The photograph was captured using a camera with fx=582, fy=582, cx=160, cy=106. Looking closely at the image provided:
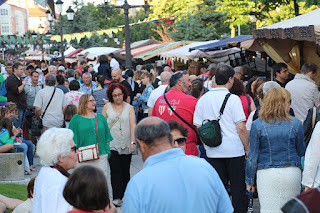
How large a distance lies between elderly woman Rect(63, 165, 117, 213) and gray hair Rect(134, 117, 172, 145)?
38cm

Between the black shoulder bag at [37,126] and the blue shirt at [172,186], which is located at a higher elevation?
the blue shirt at [172,186]

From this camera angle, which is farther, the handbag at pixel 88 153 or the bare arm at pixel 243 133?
the handbag at pixel 88 153

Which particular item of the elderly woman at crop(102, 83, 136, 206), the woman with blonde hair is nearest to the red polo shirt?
the woman with blonde hair

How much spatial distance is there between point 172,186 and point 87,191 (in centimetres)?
50

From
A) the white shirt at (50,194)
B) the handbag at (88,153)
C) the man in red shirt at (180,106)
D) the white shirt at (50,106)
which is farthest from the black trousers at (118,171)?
the white shirt at (50,194)

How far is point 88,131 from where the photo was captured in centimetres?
802

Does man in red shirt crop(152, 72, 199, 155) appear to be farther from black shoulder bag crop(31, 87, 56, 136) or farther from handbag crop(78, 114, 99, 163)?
black shoulder bag crop(31, 87, 56, 136)

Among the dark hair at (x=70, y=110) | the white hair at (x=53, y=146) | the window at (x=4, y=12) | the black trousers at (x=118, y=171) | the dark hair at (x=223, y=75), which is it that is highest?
the window at (x=4, y=12)

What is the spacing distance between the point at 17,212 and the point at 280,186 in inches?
104

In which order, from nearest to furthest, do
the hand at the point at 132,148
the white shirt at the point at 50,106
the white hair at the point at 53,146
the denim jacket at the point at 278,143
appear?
the white hair at the point at 53,146 → the denim jacket at the point at 278,143 → the hand at the point at 132,148 → the white shirt at the point at 50,106

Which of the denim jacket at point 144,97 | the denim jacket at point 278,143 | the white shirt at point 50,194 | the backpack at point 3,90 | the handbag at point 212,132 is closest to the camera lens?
the white shirt at point 50,194

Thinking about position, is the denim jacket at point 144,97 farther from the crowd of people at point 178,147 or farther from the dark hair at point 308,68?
the dark hair at point 308,68

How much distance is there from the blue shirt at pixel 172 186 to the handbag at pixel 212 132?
2.96 meters

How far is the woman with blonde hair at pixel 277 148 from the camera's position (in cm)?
591
